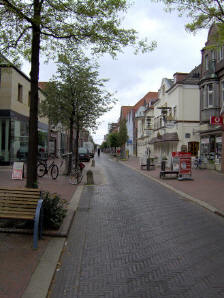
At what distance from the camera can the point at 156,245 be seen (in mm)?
5309

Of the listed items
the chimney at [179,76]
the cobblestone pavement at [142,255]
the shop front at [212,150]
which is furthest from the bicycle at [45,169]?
the chimney at [179,76]

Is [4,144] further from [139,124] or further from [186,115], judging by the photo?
[139,124]

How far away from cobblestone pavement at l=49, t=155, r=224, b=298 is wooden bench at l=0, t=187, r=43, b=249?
0.91m

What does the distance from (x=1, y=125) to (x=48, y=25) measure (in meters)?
17.7

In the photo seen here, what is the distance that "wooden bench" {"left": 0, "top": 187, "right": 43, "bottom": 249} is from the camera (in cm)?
534

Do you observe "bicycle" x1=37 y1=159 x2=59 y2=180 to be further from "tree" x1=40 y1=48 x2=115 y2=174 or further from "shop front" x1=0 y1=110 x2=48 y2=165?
"shop front" x1=0 y1=110 x2=48 y2=165

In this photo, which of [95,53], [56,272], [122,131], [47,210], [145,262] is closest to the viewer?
[56,272]

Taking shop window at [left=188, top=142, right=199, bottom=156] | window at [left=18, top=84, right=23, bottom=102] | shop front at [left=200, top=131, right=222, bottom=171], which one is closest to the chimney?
shop window at [left=188, top=142, right=199, bottom=156]

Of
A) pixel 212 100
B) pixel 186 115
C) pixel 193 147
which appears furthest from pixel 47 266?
pixel 186 115

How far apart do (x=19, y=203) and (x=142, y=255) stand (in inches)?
93.7

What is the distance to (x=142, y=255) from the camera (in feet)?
15.7

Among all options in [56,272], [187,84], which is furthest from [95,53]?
[187,84]

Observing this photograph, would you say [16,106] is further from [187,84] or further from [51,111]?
[187,84]

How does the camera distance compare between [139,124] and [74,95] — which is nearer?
[74,95]
